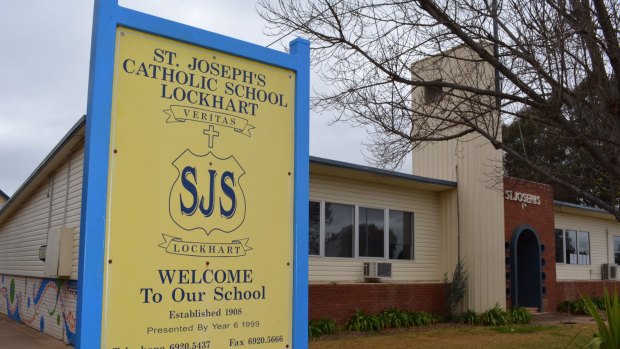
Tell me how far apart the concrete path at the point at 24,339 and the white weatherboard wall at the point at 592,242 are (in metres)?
17.0

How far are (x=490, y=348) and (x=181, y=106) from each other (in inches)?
406

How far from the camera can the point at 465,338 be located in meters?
13.5

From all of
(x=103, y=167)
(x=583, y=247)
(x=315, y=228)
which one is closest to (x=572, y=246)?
(x=583, y=247)

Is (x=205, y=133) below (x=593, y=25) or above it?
below

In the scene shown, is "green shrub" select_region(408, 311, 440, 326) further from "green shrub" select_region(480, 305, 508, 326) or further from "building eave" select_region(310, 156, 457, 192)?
"building eave" select_region(310, 156, 457, 192)

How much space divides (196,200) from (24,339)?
41.3 ft

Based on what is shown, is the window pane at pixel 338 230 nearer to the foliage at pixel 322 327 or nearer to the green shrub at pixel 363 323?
the green shrub at pixel 363 323

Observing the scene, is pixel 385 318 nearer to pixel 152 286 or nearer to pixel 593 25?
pixel 593 25

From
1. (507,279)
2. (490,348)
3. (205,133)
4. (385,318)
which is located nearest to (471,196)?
(507,279)

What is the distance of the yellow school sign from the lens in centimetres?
310

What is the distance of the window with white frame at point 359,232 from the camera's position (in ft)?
48.8

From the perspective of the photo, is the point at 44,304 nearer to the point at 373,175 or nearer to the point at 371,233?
the point at 371,233

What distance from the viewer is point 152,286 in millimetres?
3131

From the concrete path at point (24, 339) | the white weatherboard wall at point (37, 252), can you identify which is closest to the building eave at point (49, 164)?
the white weatherboard wall at point (37, 252)
